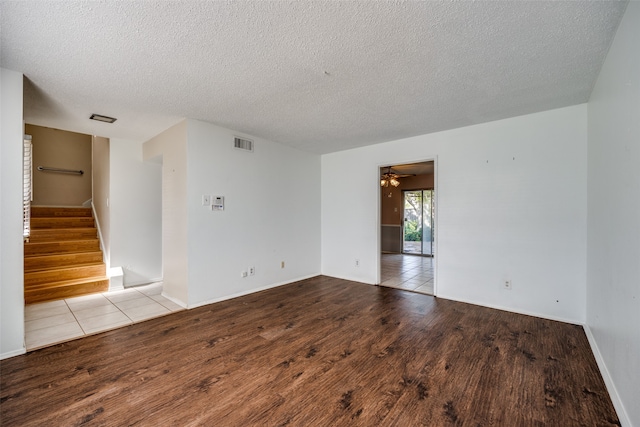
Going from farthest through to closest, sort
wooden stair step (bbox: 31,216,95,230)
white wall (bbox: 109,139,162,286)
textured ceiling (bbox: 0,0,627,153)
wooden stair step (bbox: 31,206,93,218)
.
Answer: wooden stair step (bbox: 31,206,93,218)
wooden stair step (bbox: 31,216,95,230)
white wall (bbox: 109,139,162,286)
textured ceiling (bbox: 0,0,627,153)

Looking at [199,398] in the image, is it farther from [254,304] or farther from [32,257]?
[32,257]

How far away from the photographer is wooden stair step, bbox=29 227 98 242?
14.9ft

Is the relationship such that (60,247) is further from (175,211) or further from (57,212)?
(175,211)

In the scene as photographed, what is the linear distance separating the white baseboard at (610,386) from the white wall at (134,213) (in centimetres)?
598

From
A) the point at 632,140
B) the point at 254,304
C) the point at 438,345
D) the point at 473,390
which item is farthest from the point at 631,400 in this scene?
the point at 254,304

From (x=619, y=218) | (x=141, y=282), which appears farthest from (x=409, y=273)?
(x=141, y=282)

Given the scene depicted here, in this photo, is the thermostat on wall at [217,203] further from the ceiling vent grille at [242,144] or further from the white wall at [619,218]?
the white wall at [619,218]

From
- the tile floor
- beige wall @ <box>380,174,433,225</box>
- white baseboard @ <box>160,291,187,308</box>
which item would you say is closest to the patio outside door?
beige wall @ <box>380,174,433,225</box>

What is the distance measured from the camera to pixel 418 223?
8570 mm

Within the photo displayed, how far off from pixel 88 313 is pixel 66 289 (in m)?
1.09

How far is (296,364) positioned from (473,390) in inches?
53.6

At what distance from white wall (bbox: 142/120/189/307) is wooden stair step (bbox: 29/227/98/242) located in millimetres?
2335

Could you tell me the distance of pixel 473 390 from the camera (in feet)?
6.29

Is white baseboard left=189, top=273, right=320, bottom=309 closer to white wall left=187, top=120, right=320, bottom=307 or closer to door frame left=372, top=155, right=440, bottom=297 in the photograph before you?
white wall left=187, top=120, right=320, bottom=307
